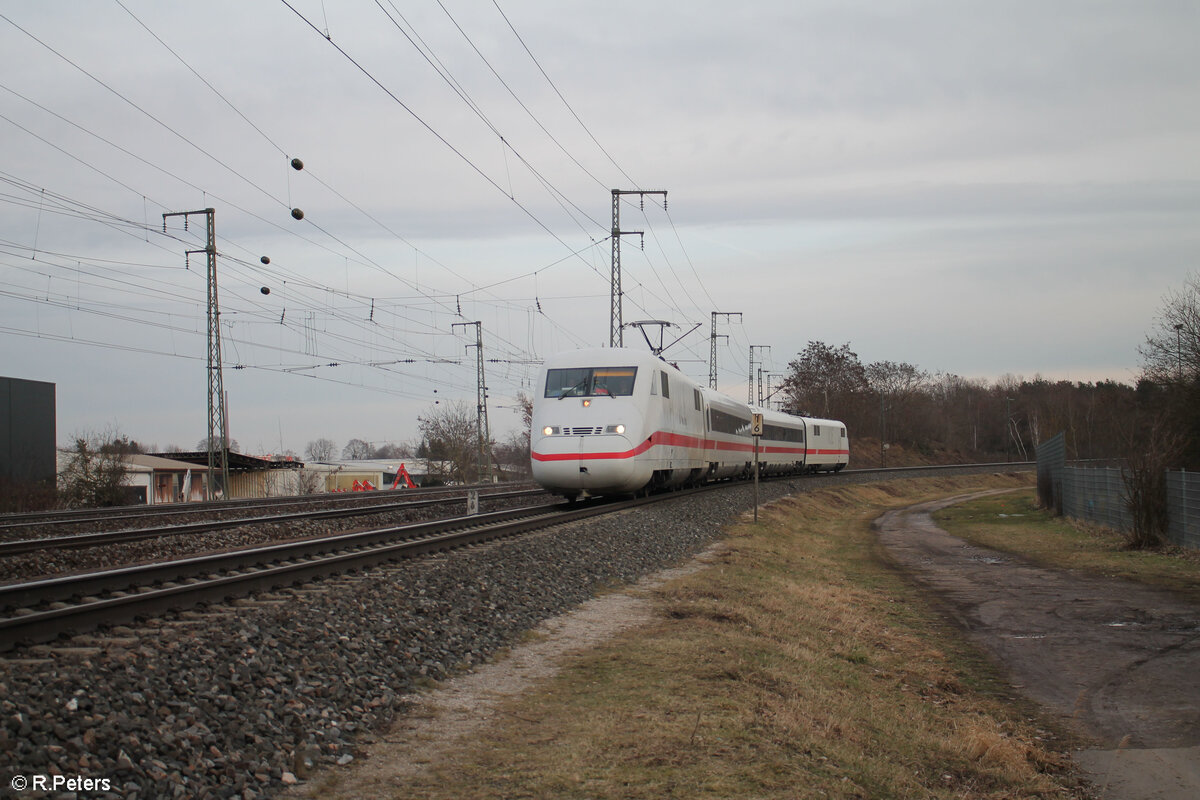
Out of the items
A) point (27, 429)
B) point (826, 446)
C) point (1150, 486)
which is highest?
point (27, 429)

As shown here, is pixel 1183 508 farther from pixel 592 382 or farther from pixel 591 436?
pixel 592 382

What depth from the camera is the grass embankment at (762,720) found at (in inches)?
223

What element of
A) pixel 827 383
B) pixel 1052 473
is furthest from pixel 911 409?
pixel 1052 473

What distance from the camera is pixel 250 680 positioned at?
634cm

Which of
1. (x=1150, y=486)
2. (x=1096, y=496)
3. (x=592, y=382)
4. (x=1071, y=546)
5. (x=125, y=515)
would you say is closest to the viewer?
(x=1150, y=486)

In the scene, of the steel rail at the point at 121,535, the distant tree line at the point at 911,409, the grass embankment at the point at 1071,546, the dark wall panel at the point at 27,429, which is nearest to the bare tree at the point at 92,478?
the dark wall panel at the point at 27,429

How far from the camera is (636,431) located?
21.2 m

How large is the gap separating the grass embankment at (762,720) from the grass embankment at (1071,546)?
625cm

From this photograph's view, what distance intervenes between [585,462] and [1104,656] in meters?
12.0

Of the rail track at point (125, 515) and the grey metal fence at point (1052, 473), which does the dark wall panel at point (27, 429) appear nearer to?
the rail track at point (125, 515)

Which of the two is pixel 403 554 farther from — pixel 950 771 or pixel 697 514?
pixel 697 514

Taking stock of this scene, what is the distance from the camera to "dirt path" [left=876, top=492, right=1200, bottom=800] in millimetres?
7055

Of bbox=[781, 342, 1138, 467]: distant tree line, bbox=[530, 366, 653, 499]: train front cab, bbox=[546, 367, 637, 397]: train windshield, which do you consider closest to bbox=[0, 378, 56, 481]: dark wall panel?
bbox=[546, 367, 637, 397]: train windshield

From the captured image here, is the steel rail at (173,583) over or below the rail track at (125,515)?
over
